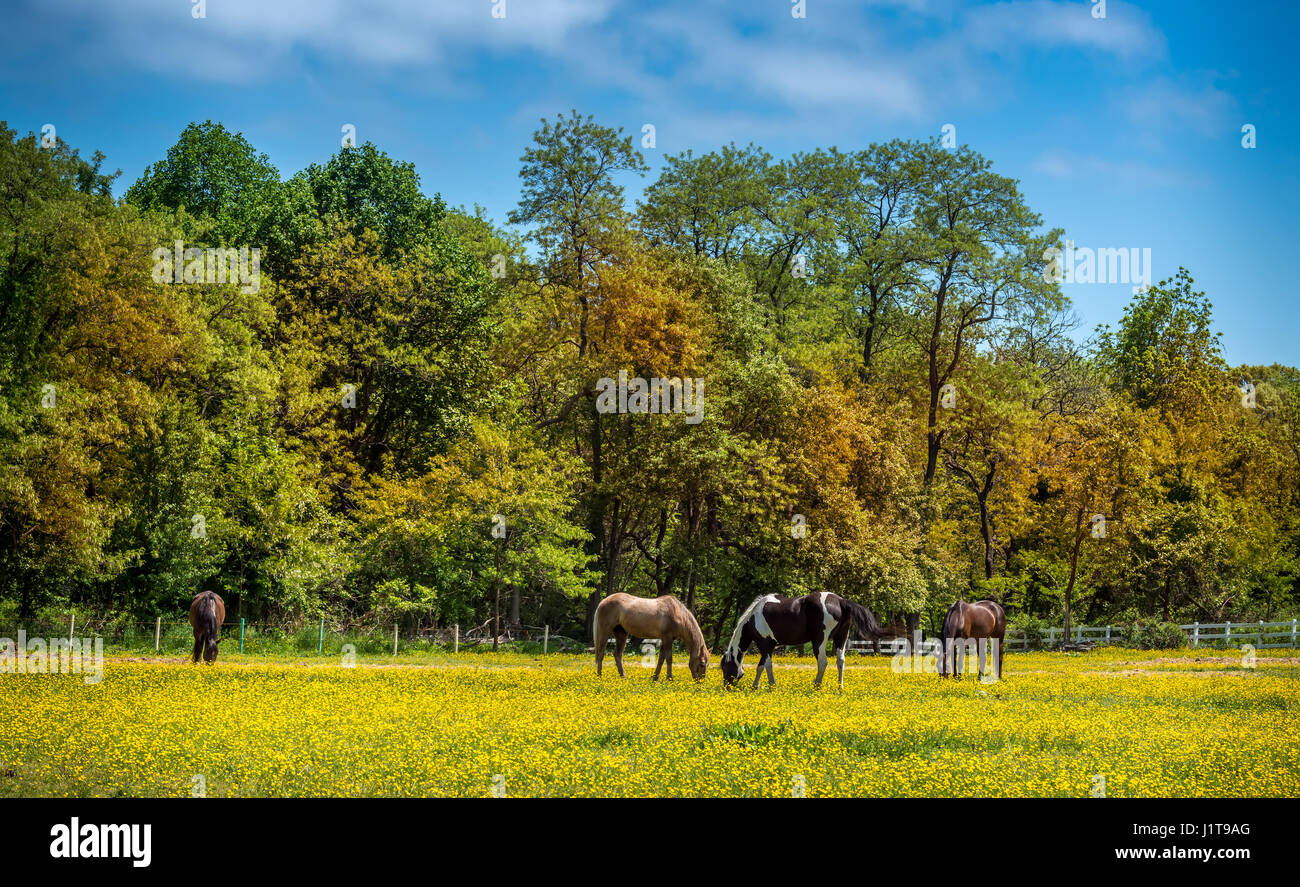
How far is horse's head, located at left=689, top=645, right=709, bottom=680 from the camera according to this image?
2553 centimetres

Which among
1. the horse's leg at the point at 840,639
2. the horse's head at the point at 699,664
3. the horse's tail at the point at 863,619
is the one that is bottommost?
the horse's head at the point at 699,664

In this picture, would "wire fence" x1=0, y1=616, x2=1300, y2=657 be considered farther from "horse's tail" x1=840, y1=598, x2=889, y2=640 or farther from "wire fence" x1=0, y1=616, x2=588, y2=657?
"horse's tail" x1=840, y1=598, x2=889, y2=640

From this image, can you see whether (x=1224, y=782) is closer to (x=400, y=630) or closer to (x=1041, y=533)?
(x=400, y=630)

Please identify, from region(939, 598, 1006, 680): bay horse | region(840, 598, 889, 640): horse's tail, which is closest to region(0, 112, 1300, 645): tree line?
region(939, 598, 1006, 680): bay horse

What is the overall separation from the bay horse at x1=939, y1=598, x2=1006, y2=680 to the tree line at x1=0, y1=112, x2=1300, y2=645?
15.6 meters

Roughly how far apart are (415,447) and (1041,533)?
33.2m

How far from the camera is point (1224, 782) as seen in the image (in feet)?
42.6

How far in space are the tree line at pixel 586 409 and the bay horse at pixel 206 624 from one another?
930cm

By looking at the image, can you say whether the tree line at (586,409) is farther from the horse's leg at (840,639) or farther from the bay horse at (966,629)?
the horse's leg at (840,639)

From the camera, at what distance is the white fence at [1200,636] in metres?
48.3

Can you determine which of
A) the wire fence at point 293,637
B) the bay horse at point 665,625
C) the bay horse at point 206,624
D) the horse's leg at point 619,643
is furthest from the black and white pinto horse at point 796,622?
the wire fence at point 293,637

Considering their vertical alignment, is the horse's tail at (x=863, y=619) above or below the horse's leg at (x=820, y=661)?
above
